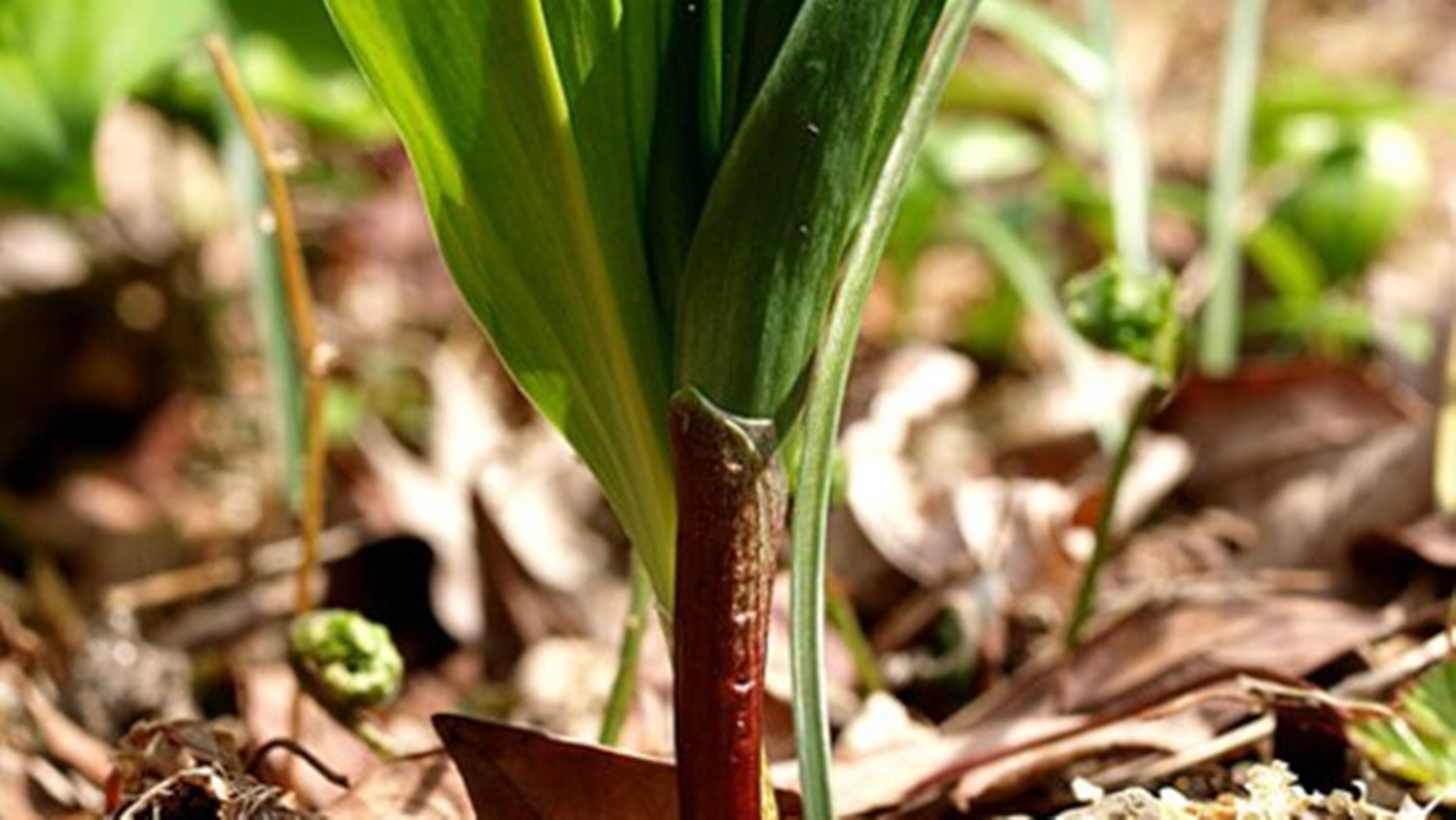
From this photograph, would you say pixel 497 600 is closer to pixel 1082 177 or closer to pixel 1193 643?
pixel 1193 643

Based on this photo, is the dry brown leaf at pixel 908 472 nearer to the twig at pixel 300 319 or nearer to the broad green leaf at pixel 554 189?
the twig at pixel 300 319

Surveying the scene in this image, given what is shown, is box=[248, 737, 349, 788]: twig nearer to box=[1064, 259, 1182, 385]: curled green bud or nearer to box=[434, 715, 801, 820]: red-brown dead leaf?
box=[434, 715, 801, 820]: red-brown dead leaf

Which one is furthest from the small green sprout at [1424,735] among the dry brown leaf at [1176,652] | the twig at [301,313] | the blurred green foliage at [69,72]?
the blurred green foliage at [69,72]

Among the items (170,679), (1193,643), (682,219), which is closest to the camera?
(682,219)

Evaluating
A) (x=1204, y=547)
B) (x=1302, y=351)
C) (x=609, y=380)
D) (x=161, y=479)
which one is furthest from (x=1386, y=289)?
(x=609, y=380)

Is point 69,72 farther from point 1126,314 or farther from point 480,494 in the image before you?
point 1126,314

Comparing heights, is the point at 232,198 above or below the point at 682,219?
below

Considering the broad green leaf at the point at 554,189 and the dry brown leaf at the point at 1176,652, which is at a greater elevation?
the broad green leaf at the point at 554,189
